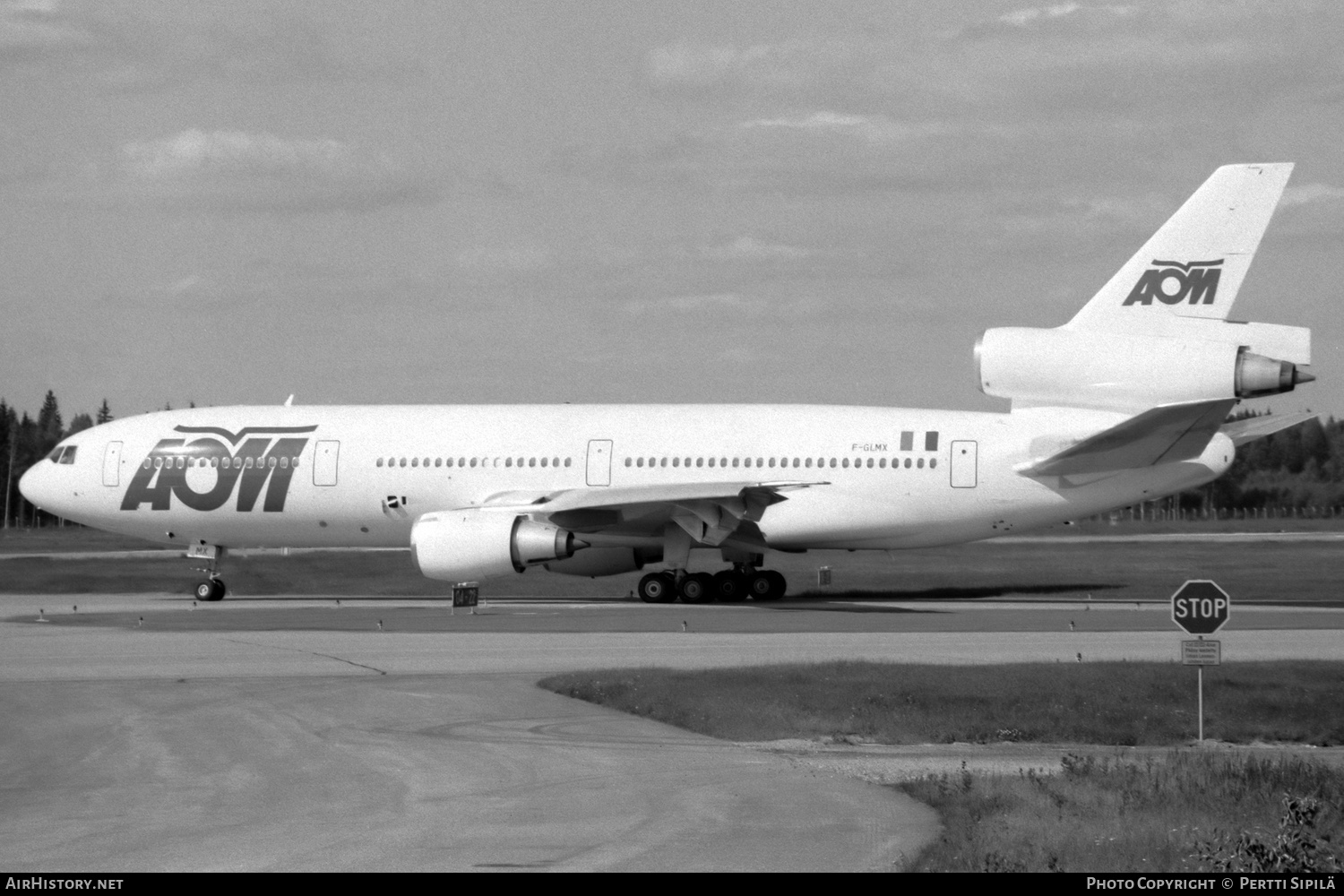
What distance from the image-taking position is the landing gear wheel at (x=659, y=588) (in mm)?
37531

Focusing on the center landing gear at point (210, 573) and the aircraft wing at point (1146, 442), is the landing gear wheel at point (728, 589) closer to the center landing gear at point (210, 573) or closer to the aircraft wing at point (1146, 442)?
the aircraft wing at point (1146, 442)

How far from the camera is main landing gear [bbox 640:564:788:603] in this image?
37.2m

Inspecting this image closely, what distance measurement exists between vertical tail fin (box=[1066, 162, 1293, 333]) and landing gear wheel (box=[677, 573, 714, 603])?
35.0 feet

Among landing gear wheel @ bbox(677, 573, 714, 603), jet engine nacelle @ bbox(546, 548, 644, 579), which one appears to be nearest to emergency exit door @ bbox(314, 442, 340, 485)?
Answer: jet engine nacelle @ bbox(546, 548, 644, 579)

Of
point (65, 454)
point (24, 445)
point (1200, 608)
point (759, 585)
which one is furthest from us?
point (24, 445)

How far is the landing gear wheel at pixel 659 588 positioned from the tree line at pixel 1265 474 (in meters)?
51.8

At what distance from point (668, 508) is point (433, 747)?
66.0 ft

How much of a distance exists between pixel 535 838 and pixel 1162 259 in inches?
1066

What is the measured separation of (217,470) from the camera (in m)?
39.6

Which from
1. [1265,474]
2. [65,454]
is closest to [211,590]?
[65,454]

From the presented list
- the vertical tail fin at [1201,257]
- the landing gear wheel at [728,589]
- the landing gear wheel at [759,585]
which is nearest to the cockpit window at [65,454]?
the landing gear wheel at [728,589]

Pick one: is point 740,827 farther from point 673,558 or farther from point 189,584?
point 189,584

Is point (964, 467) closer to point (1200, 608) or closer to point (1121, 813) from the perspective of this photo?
point (1200, 608)

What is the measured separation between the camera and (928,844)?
35.0 ft
